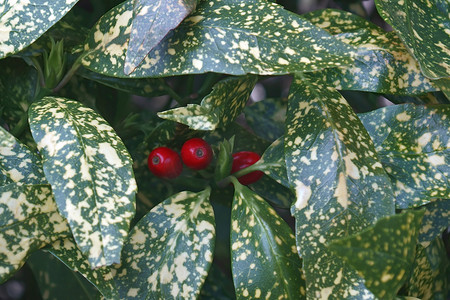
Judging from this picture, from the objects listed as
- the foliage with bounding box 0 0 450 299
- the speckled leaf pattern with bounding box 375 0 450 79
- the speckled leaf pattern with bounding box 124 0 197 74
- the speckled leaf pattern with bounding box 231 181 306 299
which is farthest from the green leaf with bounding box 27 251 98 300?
the speckled leaf pattern with bounding box 375 0 450 79

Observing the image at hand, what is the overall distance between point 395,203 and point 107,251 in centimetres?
35

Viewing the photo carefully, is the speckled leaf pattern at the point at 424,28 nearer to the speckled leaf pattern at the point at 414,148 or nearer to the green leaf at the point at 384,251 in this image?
the speckled leaf pattern at the point at 414,148

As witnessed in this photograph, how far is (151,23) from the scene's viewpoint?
0.63 m

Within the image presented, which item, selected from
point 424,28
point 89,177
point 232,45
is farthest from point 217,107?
point 424,28

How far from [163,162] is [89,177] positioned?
0.67ft

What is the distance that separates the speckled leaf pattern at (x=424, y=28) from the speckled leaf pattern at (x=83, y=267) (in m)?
0.43

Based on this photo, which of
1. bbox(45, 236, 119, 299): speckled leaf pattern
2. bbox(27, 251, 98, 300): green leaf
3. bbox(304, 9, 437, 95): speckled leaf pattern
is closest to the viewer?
bbox(45, 236, 119, 299): speckled leaf pattern

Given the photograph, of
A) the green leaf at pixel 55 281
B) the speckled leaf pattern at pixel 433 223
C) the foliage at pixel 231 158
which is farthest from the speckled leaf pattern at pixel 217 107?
the green leaf at pixel 55 281

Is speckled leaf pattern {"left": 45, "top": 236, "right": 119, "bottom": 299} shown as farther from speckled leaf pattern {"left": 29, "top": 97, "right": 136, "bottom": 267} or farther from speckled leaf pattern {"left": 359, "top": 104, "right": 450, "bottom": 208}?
speckled leaf pattern {"left": 359, "top": 104, "right": 450, "bottom": 208}

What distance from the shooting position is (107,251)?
56cm

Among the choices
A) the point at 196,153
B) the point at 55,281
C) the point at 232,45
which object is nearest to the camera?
the point at 232,45

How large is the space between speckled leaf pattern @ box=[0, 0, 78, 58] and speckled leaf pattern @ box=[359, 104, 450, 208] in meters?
0.41

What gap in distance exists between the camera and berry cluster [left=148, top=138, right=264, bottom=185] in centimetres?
78

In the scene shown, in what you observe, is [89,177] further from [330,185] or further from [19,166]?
[330,185]
